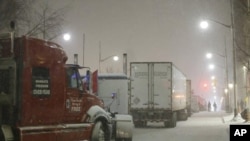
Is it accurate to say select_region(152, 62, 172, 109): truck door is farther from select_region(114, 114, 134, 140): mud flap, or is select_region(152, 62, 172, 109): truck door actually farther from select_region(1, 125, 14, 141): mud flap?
select_region(1, 125, 14, 141): mud flap

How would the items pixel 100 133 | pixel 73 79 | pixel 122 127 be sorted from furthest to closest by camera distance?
pixel 122 127
pixel 100 133
pixel 73 79

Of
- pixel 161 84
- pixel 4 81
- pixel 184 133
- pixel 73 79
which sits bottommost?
pixel 184 133

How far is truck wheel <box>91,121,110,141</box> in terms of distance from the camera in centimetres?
1627

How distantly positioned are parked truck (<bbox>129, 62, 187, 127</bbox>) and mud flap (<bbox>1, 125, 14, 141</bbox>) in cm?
1850

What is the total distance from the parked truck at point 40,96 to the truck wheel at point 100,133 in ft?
0.11

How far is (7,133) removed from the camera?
42.8 ft

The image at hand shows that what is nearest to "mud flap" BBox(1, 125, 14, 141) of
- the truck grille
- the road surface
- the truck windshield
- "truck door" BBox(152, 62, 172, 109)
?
the truck grille

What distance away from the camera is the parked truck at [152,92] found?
31156 mm

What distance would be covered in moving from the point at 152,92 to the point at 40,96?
58.6ft

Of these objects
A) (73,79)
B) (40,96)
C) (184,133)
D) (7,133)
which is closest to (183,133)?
(184,133)

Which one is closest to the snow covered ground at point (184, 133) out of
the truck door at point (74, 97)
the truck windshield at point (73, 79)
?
the truck door at point (74, 97)

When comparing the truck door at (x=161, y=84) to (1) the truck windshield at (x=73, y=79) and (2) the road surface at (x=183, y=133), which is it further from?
(1) the truck windshield at (x=73, y=79)

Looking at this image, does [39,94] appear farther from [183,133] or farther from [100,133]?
[183,133]

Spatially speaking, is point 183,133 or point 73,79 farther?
point 183,133
